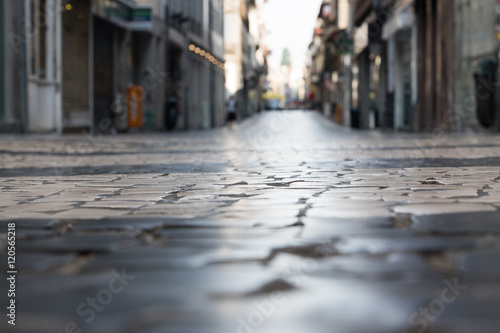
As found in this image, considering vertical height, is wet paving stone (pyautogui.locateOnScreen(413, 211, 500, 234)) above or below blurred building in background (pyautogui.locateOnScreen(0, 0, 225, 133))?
below

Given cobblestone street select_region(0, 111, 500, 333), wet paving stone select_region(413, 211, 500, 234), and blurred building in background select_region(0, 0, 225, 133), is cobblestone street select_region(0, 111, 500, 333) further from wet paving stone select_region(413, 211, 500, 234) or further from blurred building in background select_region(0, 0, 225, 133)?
blurred building in background select_region(0, 0, 225, 133)

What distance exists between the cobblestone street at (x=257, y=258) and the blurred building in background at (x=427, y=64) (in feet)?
46.4

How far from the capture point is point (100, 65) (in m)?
26.1

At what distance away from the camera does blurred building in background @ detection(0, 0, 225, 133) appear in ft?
62.4

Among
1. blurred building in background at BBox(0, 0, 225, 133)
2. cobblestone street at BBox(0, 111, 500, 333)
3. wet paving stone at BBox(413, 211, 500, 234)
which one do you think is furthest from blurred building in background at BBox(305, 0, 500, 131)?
wet paving stone at BBox(413, 211, 500, 234)

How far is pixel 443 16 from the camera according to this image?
22.7 m

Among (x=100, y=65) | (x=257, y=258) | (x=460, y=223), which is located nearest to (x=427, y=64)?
(x=100, y=65)

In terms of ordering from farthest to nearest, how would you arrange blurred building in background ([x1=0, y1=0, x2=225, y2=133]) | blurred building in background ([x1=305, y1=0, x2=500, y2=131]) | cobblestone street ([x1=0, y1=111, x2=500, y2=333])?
1. blurred building in background ([x1=0, y1=0, x2=225, y2=133])
2. blurred building in background ([x1=305, y1=0, x2=500, y2=131])
3. cobblestone street ([x1=0, y1=111, x2=500, y2=333])

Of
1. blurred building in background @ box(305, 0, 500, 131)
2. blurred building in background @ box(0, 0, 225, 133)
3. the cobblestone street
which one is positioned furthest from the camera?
blurred building in background @ box(0, 0, 225, 133)

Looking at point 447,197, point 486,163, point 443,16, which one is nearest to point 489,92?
point 443,16

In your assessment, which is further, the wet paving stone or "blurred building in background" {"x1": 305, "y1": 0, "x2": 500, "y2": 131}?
"blurred building in background" {"x1": 305, "y1": 0, "x2": 500, "y2": 131}

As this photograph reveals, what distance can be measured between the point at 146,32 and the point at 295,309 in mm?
28650

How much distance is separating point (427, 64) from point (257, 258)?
23144 millimetres

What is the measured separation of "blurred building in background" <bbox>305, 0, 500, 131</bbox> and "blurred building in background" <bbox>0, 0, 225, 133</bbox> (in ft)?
27.7
